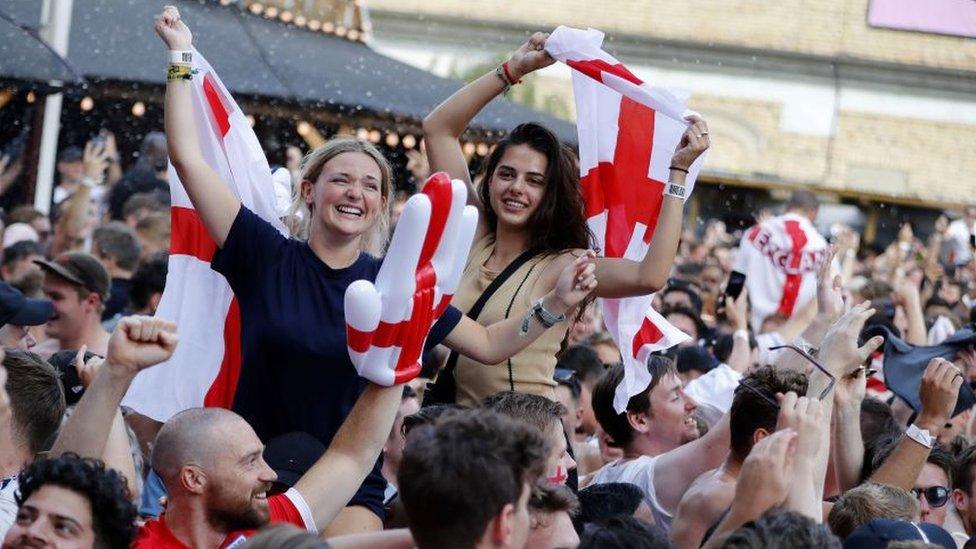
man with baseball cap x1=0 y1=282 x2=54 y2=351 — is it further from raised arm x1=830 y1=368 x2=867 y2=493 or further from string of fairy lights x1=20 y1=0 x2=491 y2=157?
string of fairy lights x1=20 y1=0 x2=491 y2=157

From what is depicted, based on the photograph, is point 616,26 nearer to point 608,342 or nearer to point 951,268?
point 951,268

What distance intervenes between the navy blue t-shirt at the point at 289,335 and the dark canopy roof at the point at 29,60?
5.95 meters

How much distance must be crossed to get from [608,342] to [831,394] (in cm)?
439

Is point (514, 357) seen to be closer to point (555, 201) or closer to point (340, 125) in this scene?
point (555, 201)

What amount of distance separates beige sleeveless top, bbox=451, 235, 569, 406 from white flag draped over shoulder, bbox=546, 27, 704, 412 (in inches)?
15.2

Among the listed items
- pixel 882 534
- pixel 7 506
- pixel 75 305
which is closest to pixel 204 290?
pixel 7 506

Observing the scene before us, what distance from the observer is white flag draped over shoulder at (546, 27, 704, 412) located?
17.7 ft

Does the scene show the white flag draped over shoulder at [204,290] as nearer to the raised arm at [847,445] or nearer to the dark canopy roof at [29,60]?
the raised arm at [847,445]

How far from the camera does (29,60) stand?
32.8 ft

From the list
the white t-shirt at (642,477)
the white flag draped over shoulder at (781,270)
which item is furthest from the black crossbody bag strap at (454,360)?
the white flag draped over shoulder at (781,270)

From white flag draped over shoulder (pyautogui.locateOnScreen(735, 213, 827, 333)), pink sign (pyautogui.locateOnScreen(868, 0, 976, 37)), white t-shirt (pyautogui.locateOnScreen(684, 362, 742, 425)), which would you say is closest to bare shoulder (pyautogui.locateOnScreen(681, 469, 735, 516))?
white t-shirt (pyautogui.locateOnScreen(684, 362, 742, 425))

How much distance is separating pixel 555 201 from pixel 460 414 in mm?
1908

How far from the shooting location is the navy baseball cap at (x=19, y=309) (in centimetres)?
526

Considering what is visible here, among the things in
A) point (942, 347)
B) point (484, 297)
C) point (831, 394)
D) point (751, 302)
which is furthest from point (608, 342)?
point (831, 394)
